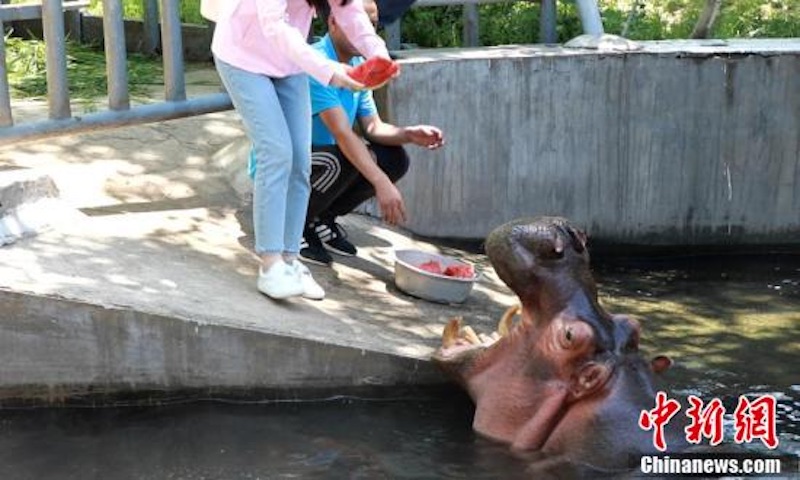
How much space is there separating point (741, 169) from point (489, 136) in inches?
60.5

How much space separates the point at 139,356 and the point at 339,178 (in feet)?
4.69

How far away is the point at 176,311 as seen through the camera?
5.42 meters

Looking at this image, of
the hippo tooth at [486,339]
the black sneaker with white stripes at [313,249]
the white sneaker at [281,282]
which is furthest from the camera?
the black sneaker with white stripes at [313,249]

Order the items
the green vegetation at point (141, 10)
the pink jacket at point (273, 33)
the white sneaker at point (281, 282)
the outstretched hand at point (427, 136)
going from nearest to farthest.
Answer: the pink jacket at point (273, 33) → the white sneaker at point (281, 282) → the outstretched hand at point (427, 136) → the green vegetation at point (141, 10)

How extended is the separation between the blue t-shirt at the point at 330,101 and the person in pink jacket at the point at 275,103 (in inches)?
15.7

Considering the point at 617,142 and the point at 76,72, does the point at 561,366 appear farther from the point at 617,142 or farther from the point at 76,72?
the point at 76,72

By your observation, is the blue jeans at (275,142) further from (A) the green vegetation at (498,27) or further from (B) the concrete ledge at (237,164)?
(A) the green vegetation at (498,27)

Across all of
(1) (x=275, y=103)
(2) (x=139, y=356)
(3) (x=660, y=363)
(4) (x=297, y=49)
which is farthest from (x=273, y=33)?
(3) (x=660, y=363)

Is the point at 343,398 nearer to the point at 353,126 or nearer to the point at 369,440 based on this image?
the point at 369,440

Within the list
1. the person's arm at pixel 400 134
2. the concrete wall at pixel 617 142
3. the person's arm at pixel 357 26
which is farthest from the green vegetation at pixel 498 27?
the person's arm at pixel 357 26

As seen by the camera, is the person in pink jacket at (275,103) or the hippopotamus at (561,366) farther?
the person in pink jacket at (275,103)

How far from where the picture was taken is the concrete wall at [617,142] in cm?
789

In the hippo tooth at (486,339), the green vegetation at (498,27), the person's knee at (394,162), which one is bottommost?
the hippo tooth at (486,339)

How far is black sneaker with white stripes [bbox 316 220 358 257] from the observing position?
22.0 ft
